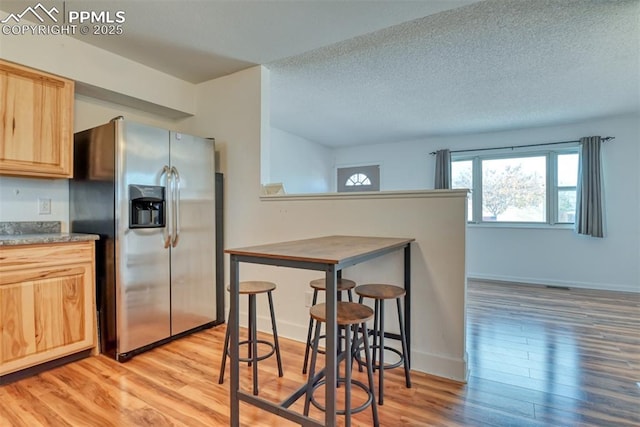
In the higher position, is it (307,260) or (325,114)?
(325,114)

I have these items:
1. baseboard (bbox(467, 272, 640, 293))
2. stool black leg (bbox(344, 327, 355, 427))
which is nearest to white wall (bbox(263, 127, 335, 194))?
baseboard (bbox(467, 272, 640, 293))

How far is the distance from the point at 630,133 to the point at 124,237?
6185 mm

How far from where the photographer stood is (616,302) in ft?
13.0

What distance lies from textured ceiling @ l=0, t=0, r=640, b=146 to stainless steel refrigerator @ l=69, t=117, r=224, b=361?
77cm

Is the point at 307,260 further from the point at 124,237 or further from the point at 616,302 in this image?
the point at 616,302

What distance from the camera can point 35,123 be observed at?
2.32 meters

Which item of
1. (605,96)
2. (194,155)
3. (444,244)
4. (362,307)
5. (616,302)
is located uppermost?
(605,96)

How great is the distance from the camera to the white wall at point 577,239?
179 inches

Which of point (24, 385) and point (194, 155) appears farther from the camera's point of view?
point (194, 155)

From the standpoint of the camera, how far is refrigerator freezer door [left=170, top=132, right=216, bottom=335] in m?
2.71

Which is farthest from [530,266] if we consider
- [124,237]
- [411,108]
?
[124,237]

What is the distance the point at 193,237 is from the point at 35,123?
1342 mm

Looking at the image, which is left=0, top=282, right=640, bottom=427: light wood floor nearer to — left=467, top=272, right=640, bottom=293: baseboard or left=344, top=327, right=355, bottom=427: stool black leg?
left=344, top=327, right=355, bottom=427: stool black leg

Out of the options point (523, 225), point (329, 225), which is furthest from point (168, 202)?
point (523, 225)
